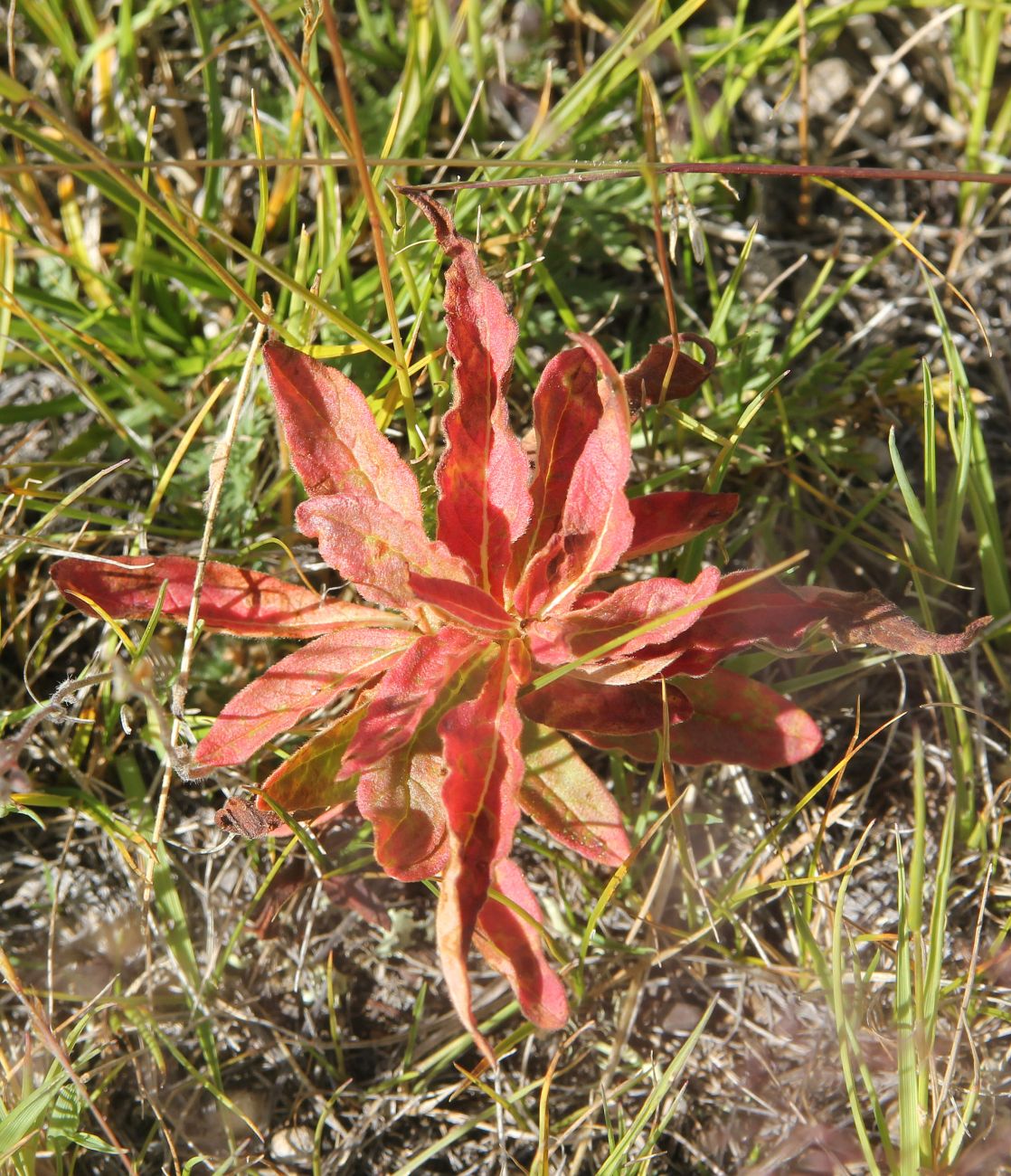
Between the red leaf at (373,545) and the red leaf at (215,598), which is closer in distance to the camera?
the red leaf at (373,545)

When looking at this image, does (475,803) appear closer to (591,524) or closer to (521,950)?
(521,950)

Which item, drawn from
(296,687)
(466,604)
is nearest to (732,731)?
(466,604)

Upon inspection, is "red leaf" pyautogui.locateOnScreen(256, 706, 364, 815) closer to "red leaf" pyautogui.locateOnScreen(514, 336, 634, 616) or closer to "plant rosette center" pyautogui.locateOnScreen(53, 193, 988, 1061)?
"plant rosette center" pyautogui.locateOnScreen(53, 193, 988, 1061)

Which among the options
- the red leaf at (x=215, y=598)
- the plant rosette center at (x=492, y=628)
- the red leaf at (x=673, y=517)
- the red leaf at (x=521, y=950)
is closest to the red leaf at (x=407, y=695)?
the plant rosette center at (x=492, y=628)

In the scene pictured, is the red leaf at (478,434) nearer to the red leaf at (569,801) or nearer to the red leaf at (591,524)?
the red leaf at (591,524)

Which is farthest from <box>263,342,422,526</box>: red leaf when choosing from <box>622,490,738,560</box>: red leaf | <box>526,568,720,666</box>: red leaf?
<box>622,490,738,560</box>: red leaf

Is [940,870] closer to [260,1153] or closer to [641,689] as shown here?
[641,689]
